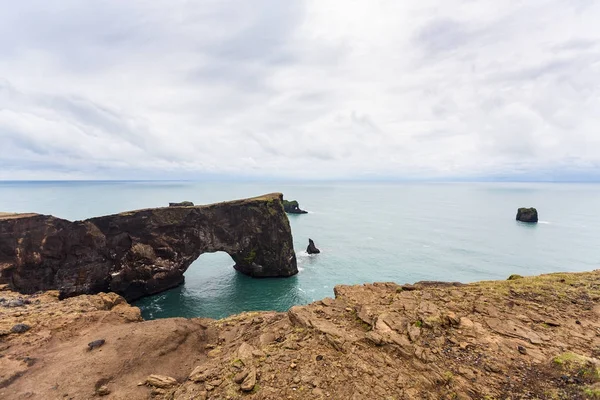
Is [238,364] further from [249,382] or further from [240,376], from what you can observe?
[249,382]

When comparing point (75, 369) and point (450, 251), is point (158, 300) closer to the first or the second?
point (75, 369)

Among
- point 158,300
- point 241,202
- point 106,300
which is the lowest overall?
point 158,300

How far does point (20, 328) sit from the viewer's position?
1596 cm

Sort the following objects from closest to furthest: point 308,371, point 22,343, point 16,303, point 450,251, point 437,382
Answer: point 437,382, point 308,371, point 22,343, point 16,303, point 450,251

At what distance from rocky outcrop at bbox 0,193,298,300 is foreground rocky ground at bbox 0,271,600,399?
23.0 meters

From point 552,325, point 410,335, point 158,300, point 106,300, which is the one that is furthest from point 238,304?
point 552,325

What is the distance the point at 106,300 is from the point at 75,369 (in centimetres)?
1146

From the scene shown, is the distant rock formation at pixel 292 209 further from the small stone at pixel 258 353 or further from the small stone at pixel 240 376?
the small stone at pixel 240 376

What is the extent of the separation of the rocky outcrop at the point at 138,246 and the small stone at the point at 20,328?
25.0 m

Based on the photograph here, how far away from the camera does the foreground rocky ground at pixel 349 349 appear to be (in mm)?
8859

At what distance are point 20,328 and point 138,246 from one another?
26.7 meters

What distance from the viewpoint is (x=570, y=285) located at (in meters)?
15.8

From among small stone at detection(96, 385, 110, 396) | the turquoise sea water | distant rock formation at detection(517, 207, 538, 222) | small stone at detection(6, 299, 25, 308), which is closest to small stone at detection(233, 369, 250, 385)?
small stone at detection(96, 385, 110, 396)

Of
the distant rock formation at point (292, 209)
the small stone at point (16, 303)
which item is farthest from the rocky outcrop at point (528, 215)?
the small stone at point (16, 303)
